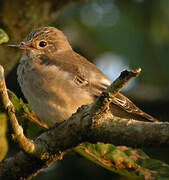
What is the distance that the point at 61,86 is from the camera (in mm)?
5066

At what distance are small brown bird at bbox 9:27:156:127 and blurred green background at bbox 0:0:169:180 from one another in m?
1.77

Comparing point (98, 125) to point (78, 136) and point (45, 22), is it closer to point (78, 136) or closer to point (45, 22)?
point (78, 136)

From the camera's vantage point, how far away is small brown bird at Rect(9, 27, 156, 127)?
16.5 feet

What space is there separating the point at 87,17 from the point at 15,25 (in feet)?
8.94

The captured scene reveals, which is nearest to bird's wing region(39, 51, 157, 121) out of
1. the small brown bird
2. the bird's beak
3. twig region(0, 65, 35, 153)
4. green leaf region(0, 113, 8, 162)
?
the small brown bird

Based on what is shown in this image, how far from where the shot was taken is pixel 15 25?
623 centimetres

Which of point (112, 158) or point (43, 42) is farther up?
point (43, 42)

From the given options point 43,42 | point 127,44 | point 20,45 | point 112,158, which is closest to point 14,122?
point 112,158

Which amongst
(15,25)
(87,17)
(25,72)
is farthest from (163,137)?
(87,17)

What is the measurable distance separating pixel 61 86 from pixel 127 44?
3.20m

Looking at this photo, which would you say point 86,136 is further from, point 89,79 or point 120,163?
point 89,79

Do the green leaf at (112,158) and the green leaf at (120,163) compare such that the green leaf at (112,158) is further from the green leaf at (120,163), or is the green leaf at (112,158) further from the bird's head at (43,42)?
the bird's head at (43,42)

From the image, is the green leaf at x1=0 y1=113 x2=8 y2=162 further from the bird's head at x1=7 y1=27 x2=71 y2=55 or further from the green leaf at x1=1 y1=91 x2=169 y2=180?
the bird's head at x1=7 y1=27 x2=71 y2=55

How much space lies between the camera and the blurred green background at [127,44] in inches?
279
